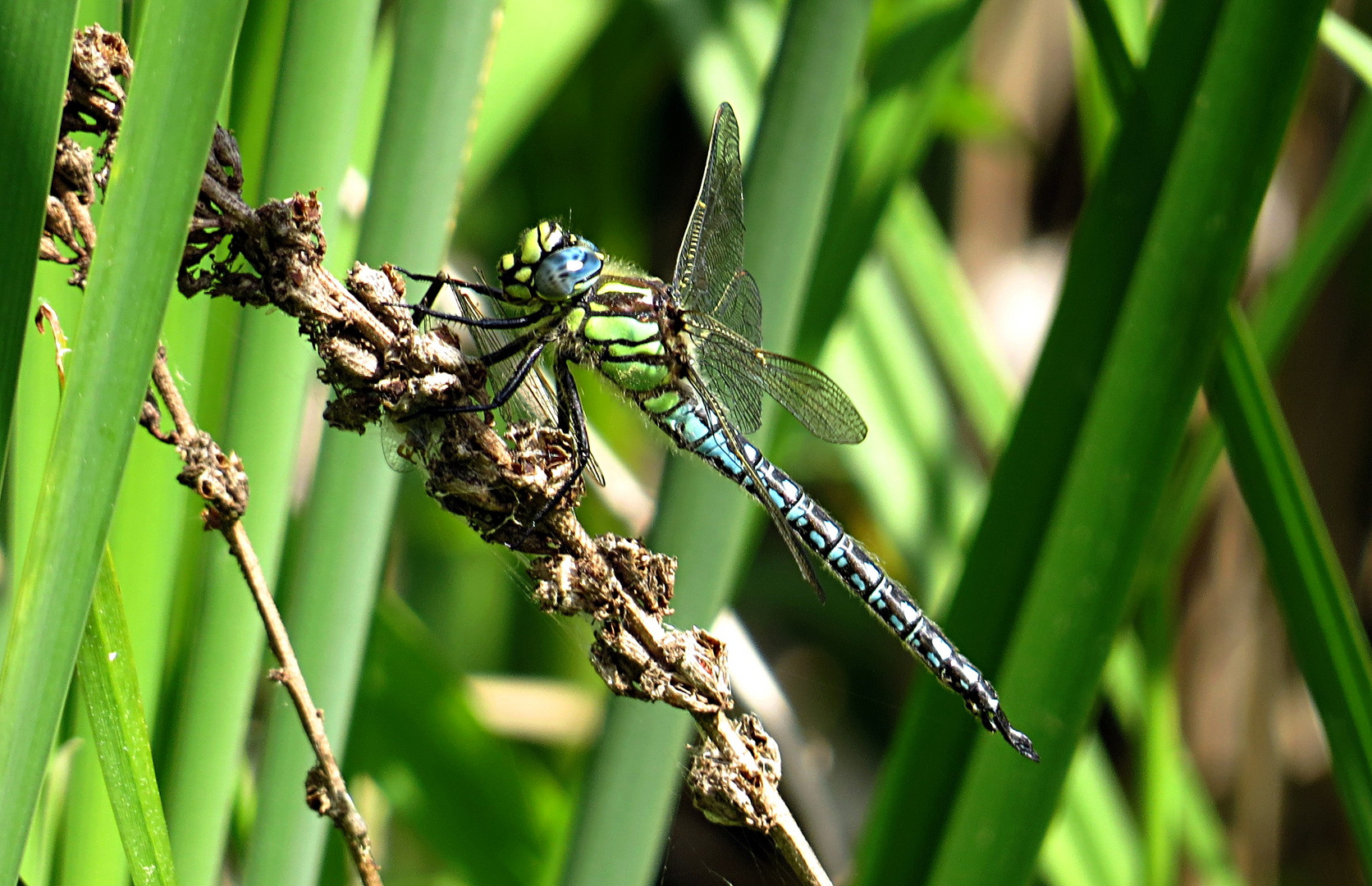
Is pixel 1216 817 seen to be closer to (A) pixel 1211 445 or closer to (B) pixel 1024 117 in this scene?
(A) pixel 1211 445

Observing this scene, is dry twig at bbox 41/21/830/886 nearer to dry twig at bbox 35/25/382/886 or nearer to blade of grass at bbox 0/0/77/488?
dry twig at bbox 35/25/382/886

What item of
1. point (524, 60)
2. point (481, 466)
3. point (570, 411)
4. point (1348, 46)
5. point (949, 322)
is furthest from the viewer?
point (949, 322)

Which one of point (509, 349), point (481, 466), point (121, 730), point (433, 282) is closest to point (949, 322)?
point (509, 349)

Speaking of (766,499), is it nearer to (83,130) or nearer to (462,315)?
(462,315)

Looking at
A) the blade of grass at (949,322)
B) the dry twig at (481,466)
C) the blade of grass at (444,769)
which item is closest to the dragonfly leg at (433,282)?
the dry twig at (481,466)

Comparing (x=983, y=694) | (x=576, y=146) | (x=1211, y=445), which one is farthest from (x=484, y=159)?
(x=576, y=146)
